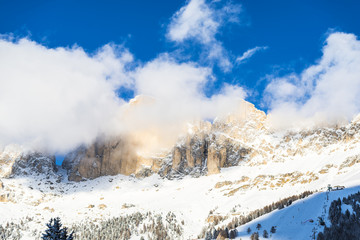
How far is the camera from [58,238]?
40.8 m

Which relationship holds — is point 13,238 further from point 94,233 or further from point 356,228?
point 356,228

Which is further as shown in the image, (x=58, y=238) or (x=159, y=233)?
(x=159, y=233)

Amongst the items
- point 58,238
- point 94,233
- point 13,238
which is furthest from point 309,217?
point 13,238

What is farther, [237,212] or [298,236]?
[237,212]

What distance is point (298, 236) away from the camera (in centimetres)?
9419

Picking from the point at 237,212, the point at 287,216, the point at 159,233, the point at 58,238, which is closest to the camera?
the point at 58,238

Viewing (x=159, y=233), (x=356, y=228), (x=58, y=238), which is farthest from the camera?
(x=159, y=233)

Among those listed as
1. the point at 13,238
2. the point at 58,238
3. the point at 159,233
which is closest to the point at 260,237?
the point at 58,238

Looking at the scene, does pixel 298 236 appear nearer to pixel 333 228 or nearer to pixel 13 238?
pixel 333 228

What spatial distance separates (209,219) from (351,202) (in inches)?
4239

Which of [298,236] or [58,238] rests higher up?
[58,238]

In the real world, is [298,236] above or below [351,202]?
below

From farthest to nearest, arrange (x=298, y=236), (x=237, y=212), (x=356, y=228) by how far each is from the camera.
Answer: (x=237, y=212) < (x=298, y=236) < (x=356, y=228)

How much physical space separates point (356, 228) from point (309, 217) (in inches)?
794
